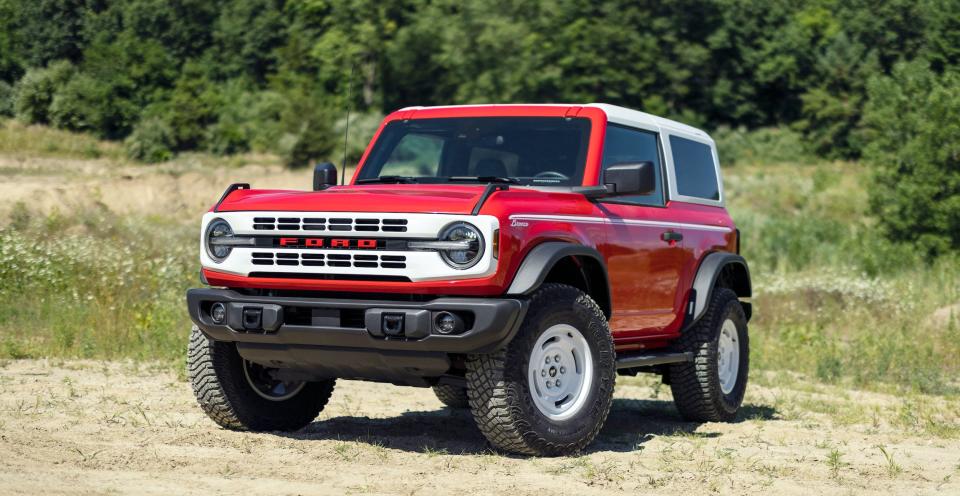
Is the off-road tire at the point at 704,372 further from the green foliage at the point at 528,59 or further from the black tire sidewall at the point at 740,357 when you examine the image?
the green foliage at the point at 528,59

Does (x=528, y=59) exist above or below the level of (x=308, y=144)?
above

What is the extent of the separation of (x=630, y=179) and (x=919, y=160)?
2522 cm

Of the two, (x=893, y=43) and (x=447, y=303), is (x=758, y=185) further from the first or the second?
(x=447, y=303)

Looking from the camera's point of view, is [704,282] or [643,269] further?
[704,282]

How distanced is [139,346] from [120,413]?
153 inches

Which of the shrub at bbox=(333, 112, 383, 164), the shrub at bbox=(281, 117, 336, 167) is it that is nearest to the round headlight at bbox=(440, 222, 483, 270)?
the shrub at bbox=(333, 112, 383, 164)

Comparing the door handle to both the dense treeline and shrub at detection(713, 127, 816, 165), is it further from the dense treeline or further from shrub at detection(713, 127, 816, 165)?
shrub at detection(713, 127, 816, 165)

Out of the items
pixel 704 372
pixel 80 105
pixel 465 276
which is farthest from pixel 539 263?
pixel 80 105

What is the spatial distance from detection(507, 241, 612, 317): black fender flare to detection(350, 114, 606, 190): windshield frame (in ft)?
2.61

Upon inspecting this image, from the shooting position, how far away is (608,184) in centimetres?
746

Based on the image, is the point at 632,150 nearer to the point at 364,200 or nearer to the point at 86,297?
the point at 364,200

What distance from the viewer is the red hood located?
21.1ft

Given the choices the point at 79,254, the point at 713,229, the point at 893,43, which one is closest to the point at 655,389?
the point at 713,229

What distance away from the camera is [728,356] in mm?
9648
